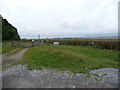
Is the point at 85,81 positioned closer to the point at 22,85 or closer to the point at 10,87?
the point at 22,85

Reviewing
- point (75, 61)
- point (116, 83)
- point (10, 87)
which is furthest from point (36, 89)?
point (75, 61)

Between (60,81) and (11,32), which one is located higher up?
(11,32)

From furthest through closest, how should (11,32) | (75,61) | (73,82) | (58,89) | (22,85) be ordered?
1. (11,32)
2. (75,61)
3. (73,82)
4. (22,85)
5. (58,89)

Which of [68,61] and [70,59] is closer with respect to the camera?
[68,61]

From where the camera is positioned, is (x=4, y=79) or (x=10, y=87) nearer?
(x=10, y=87)

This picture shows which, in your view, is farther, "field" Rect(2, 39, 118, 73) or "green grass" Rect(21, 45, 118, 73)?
"field" Rect(2, 39, 118, 73)

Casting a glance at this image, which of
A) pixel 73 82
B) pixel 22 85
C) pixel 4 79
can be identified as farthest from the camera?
pixel 4 79

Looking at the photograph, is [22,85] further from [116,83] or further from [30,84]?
[116,83]

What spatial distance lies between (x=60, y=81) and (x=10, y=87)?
2.07 metres

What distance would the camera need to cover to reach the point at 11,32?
94.4 feet

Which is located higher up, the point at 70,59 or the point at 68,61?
the point at 70,59

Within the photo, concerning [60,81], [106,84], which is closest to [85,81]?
[106,84]

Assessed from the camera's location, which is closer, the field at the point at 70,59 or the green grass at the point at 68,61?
the green grass at the point at 68,61

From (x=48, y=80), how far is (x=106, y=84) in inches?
100.0
